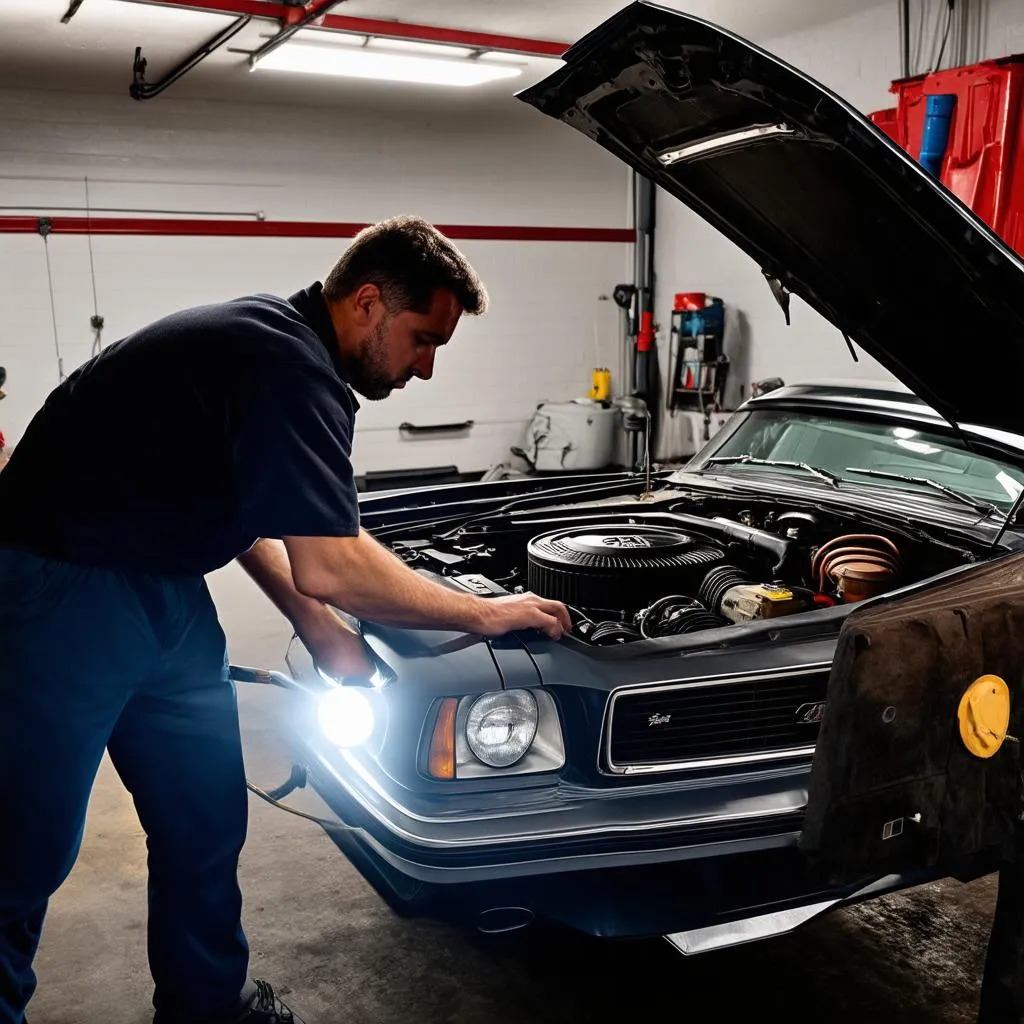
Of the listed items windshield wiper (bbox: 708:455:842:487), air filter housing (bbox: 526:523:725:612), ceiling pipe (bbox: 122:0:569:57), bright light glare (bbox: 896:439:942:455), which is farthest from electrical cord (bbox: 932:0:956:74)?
air filter housing (bbox: 526:523:725:612)

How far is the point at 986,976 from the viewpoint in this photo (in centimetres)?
197

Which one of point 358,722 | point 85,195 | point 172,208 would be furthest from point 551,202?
point 358,722

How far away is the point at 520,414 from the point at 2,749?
27.9 feet

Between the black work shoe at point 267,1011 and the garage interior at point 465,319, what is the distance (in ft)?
0.44

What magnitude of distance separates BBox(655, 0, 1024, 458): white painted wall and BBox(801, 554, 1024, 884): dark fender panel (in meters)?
4.93

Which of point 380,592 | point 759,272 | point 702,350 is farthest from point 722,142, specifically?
point 759,272

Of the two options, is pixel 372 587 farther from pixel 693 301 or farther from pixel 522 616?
pixel 693 301

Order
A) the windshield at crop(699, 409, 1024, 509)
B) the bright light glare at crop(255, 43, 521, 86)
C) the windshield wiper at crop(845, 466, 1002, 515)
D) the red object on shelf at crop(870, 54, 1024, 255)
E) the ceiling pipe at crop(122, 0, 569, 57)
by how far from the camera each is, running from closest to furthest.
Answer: the windshield wiper at crop(845, 466, 1002, 515) < the windshield at crop(699, 409, 1024, 509) < the red object on shelf at crop(870, 54, 1024, 255) < the ceiling pipe at crop(122, 0, 569, 57) < the bright light glare at crop(255, 43, 521, 86)

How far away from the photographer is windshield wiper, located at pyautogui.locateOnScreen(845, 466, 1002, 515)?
2.78 metres

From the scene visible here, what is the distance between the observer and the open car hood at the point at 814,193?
1.78 metres

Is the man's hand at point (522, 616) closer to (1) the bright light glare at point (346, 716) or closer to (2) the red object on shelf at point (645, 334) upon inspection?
(1) the bright light glare at point (346, 716)

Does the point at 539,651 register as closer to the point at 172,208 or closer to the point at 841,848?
the point at 841,848

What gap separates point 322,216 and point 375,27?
281cm

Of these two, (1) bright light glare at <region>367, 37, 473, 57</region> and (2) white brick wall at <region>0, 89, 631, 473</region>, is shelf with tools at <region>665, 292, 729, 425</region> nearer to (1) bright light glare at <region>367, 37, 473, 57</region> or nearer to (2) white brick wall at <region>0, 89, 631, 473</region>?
(2) white brick wall at <region>0, 89, 631, 473</region>
